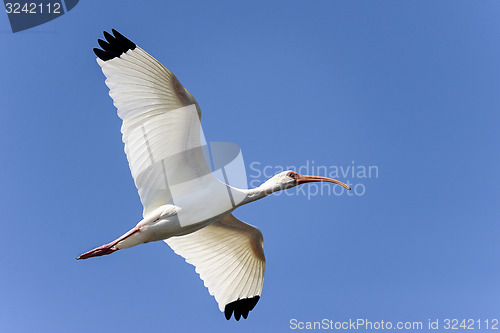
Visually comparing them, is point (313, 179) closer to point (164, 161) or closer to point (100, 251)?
point (164, 161)

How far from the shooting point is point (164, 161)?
13.7 meters

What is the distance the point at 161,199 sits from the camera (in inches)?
556

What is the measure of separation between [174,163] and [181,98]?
4.68 ft

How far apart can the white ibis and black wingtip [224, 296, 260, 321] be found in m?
0.03

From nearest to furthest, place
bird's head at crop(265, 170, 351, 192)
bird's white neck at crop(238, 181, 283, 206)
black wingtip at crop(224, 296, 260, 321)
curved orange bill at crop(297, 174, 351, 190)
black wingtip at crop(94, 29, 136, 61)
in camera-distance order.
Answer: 1. black wingtip at crop(94, 29, 136, 61)
2. bird's white neck at crop(238, 181, 283, 206)
3. bird's head at crop(265, 170, 351, 192)
4. curved orange bill at crop(297, 174, 351, 190)
5. black wingtip at crop(224, 296, 260, 321)

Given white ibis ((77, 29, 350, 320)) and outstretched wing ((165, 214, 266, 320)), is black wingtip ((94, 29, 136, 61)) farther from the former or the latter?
outstretched wing ((165, 214, 266, 320))

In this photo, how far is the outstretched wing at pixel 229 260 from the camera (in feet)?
51.5

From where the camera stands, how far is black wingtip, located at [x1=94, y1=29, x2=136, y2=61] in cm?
1302

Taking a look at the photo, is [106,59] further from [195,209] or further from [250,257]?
[250,257]

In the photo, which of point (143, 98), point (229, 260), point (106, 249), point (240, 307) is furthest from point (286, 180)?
point (106, 249)

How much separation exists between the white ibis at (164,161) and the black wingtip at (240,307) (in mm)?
34

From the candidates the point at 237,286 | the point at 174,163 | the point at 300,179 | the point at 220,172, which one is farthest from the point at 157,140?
the point at 237,286

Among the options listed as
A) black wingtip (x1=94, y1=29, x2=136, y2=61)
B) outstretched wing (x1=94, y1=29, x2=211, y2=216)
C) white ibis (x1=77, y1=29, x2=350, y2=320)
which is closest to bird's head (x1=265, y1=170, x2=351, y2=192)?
white ibis (x1=77, y1=29, x2=350, y2=320)

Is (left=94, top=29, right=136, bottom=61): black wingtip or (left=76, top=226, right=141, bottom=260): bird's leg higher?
(left=94, top=29, right=136, bottom=61): black wingtip
